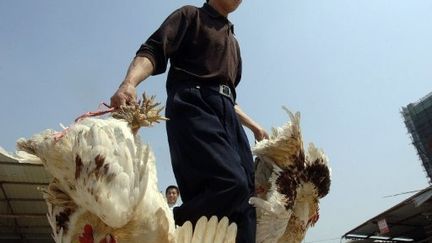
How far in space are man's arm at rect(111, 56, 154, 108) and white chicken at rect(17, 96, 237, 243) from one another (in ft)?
0.35

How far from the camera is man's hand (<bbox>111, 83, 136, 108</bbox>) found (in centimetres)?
176

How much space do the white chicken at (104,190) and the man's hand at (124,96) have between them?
9 centimetres

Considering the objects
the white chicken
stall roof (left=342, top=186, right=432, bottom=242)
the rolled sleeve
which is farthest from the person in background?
stall roof (left=342, top=186, right=432, bottom=242)

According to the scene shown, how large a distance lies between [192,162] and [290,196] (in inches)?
27.5

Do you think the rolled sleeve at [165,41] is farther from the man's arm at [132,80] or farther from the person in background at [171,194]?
the person in background at [171,194]

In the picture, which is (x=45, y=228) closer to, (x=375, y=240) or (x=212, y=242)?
A: (x=375, y=240)

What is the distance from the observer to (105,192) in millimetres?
1444

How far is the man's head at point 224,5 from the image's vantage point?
2.51m

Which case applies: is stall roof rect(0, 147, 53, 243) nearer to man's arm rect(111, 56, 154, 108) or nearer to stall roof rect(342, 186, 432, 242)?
man's arm rect(111, 56, 154, 108)

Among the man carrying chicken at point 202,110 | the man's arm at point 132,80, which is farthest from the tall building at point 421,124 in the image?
the man's arm at point 132,80

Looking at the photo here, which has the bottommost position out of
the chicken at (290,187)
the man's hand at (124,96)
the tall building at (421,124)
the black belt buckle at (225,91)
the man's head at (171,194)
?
the tall building at (421,124)

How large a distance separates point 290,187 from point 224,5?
41.3 inches

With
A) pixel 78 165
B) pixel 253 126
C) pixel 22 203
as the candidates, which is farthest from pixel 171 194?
pixel 22 203

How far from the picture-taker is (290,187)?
2.37 m
